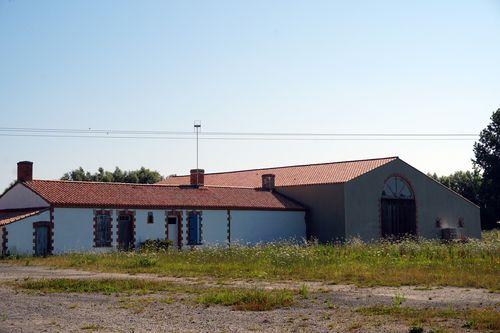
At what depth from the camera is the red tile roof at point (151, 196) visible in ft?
117

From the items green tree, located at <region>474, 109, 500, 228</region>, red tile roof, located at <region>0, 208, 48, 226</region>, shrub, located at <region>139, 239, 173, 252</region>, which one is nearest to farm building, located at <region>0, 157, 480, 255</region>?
red tile roof, located at <region>0, 208, 48, 226</region>

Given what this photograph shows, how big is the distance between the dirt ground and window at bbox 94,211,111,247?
56.8 ft

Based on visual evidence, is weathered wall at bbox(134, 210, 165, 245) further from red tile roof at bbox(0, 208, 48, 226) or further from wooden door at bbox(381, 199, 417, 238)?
wooden door at bbox(381, 199, 417, 238)

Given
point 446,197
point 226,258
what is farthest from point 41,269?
point 446,197

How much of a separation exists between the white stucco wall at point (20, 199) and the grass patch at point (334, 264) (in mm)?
4373

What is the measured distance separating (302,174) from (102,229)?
62.2ft

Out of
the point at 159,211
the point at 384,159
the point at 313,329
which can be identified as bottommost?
the point at 313,329

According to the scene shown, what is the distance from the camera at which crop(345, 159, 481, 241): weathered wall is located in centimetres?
4494

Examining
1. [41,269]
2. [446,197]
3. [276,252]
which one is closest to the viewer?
[41,269]

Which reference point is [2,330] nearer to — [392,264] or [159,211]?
[392,264]

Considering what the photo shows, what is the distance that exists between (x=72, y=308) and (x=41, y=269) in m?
12.5

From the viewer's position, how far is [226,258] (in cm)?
2753

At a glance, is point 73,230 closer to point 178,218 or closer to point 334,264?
point 178,218

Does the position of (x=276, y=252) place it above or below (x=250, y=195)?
below
